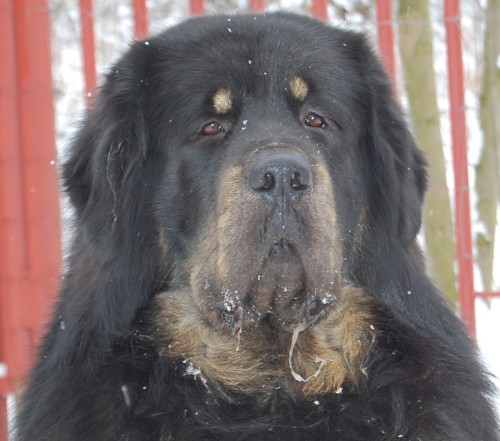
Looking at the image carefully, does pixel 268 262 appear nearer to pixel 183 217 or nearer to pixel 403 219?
pixel 183 217

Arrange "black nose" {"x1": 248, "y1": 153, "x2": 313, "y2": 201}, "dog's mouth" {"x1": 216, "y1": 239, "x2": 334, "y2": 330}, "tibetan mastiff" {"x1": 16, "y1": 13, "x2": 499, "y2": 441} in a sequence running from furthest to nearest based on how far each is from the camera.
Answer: "tibetan mastiff" {"x1": 16, "y1": 13, "x2": 499, "y2": 441}, "dog's mouth" {"x1": 216, "y1": 239, "x2": 334, "y2": 330}, "black nose" {"x1": 248, "y1": 153, "x2": 313, "y2": 201}

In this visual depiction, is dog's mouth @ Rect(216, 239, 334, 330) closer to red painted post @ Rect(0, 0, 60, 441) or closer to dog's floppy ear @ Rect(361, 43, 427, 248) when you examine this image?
dog's floppy ear @ Rect(361, 43, 427, 248)

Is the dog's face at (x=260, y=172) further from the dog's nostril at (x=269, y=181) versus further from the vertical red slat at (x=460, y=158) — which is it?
the vertical red slat at (x=460, y=158)

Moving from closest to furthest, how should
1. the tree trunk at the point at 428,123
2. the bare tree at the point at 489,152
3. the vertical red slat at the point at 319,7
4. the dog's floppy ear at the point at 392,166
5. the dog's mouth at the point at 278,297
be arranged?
1. the dog's mouth at the point at 278,297
2. the dog's floppy ear at the point at 392,166
3. the vertical red slat at the point at 319,7
4. the tree trunk at the point at 428,123
5. the bare tree at the point at 489,152

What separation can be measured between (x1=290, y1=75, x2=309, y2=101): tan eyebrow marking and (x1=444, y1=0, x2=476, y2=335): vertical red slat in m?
2.62

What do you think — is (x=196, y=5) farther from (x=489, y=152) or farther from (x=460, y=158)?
(x=489, y=152)

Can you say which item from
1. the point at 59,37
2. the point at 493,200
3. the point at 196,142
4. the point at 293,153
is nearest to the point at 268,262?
the point at 293,153

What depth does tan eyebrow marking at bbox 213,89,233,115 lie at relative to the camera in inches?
125

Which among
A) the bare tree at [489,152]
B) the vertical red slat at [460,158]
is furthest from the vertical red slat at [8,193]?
the bare tree at [489,152]

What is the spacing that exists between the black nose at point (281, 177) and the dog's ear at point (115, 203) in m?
0.59

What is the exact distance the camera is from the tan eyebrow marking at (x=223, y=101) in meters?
3.16

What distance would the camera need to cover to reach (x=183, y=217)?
3.17 m

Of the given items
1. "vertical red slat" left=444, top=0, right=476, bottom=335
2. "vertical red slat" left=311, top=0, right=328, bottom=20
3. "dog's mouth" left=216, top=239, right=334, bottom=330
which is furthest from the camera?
"vertical red slat" left=444, top=0, right=476, bottom=335

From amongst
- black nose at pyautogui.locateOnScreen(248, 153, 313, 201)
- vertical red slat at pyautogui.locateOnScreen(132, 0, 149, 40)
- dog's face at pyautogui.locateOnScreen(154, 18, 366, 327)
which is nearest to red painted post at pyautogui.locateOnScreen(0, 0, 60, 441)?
vertical red slat at pyautogui.locateOnScreen(132, 0, 149, 40)
